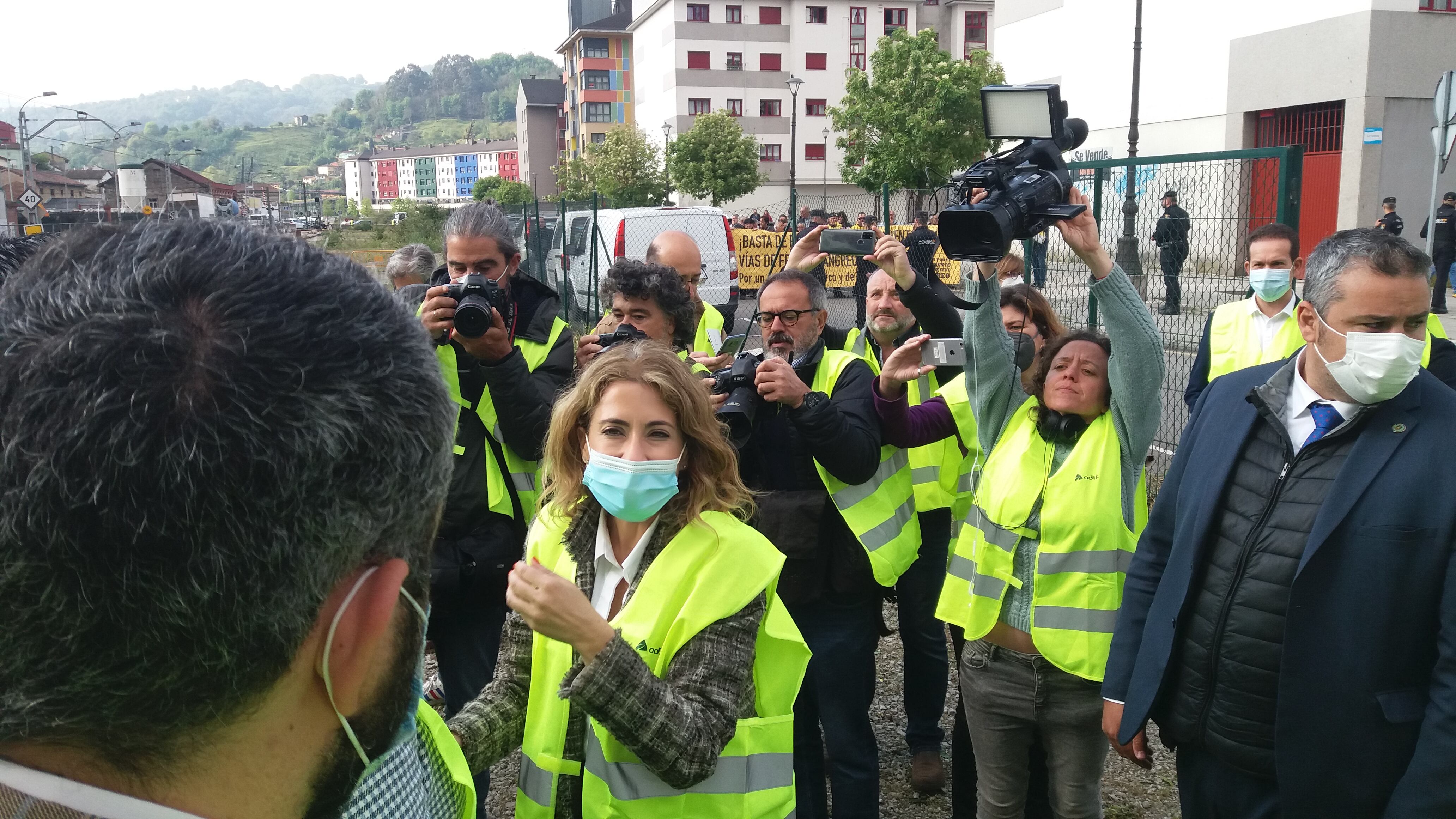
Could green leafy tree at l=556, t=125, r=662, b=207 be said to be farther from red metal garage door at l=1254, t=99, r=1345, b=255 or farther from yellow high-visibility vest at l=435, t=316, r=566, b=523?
yellow high-visibility vest at l=435, t=316, r=566, b=523

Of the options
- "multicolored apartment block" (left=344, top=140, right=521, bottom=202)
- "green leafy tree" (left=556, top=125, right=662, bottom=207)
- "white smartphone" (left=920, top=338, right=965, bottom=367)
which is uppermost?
"multicolored apartment block" (left=344, top=140, right=521, bottom=202)

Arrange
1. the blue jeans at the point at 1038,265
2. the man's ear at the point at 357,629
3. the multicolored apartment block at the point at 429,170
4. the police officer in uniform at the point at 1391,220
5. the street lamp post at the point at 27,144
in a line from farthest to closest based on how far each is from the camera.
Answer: the multicolored apartment block at the point at 429,170
the street lamp post at the point at 27,144
the police officer in uniform at the point at 1391,220
the blue jeans at the point at 1038,265
the man's ear at the point at 357,629

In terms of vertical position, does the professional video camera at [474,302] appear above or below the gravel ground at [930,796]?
above

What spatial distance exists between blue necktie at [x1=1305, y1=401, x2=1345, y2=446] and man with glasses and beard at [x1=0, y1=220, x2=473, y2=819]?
7.48 feet

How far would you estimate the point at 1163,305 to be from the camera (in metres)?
7.52

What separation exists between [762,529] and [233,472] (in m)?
2.75

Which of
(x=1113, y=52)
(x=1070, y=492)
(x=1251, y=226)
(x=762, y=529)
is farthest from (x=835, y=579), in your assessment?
(x=1113, y=52)

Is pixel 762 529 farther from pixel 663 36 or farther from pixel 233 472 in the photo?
pixel 663 36

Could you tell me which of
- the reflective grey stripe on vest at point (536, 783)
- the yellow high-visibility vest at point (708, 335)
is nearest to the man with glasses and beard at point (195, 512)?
the reflective grey stripe on vest at point (536, 783)

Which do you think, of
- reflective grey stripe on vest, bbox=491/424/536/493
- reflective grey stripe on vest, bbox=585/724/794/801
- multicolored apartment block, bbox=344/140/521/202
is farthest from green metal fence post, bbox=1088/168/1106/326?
multicolored apartment block, bbox=344/140/521/202

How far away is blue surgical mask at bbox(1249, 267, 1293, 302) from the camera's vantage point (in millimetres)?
5531

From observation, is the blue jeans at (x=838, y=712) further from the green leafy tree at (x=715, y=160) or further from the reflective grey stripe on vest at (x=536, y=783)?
the green leafy tree at (x=715, y=160)

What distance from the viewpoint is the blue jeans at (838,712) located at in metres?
3.51

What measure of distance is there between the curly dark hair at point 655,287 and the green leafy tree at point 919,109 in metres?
39.3
